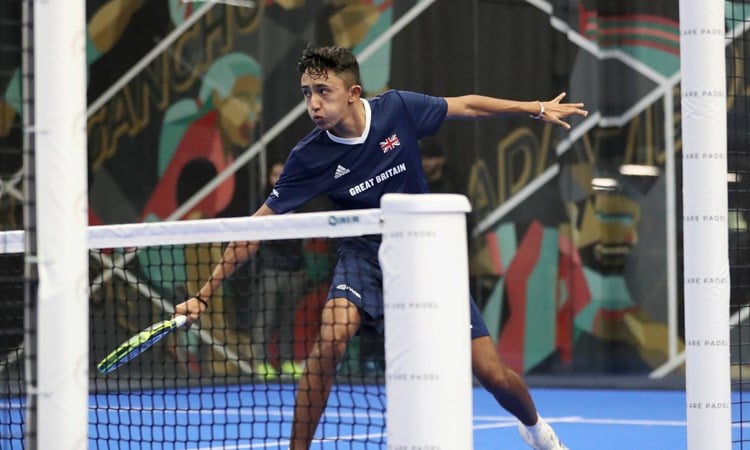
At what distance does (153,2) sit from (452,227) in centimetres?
743

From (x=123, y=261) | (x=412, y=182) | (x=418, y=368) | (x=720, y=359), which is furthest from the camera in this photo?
(x=123, y=261)

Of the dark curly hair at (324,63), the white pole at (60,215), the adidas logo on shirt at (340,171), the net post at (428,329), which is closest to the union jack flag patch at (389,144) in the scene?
the adidas logo on shirt at (340,171)

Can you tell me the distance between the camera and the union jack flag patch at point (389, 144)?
5.36m

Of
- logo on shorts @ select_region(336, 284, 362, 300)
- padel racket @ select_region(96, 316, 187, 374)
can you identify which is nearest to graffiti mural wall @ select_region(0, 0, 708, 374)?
logo on shorts @ select_region(336, 284, 362, 300)

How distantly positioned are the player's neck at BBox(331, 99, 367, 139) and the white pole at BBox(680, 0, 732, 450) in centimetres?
128

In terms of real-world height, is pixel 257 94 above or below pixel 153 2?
below

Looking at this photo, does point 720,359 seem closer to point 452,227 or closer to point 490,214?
point 452,227

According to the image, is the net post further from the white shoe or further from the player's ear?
the white shoe

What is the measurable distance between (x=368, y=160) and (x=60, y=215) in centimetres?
227

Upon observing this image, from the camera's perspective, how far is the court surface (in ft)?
23.3

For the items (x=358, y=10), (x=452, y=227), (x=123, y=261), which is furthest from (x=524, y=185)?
(x=452, y=227)

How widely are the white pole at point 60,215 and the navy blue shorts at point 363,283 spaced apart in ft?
6.37

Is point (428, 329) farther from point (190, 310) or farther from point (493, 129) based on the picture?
point (493, 129)

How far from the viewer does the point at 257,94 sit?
1073cm
